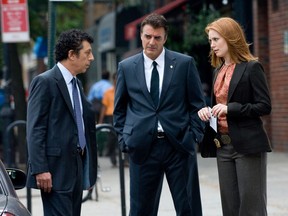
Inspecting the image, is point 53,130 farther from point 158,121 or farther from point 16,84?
point 16,84

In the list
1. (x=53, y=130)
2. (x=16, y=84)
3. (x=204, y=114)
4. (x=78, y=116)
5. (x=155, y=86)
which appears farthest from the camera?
(x=16, y=84)

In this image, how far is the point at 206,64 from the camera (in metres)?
21.7

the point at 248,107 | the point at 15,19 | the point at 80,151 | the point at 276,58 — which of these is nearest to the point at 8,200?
the point at 80,151

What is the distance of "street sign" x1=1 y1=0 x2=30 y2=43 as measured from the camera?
1441 centimetres

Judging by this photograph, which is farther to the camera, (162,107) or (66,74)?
(162,107)

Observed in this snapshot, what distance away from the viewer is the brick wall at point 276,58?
18.3 metres

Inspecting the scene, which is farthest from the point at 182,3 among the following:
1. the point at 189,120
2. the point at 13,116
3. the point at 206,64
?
the point at 189,120

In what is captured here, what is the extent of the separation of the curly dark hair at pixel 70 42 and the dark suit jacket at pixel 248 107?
3.76ft

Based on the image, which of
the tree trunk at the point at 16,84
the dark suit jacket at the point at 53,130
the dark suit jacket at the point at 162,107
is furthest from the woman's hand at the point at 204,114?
the tree trunk at the point at 16,84

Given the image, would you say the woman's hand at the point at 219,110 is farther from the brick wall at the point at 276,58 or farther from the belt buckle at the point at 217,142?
the brick wall at the point at 276,58

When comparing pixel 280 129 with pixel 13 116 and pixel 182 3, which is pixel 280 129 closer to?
pixel 182 3

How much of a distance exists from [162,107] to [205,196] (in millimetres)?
5189

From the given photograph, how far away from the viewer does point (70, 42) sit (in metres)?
7.20

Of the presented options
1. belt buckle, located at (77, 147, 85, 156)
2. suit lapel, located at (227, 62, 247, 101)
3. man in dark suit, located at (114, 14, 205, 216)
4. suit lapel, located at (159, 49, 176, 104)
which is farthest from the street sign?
suit lapel, located at (227, 62, 247, 101)
